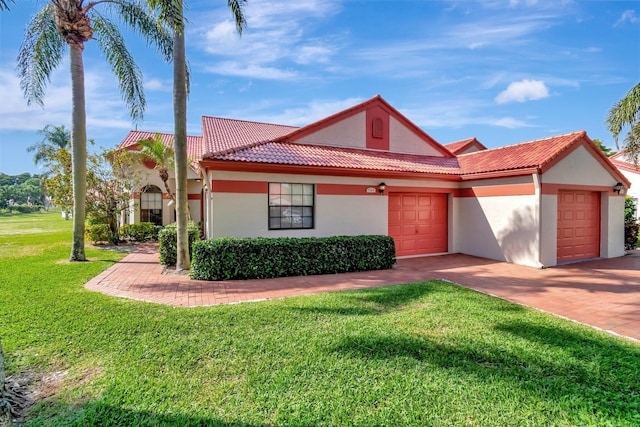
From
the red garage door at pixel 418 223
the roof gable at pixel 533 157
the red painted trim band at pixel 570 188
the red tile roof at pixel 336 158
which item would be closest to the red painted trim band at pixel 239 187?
the red tile roof at pixel 336 158

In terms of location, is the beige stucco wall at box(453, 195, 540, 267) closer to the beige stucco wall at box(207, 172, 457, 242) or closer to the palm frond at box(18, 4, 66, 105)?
the beige stucco wall at box(207, 172, 457, 242)

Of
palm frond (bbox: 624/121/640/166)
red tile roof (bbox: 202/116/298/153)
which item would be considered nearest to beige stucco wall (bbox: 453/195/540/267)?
palm frond (bbox: 624/121/640/166)

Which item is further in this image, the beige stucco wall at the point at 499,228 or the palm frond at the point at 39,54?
the palm frond at the point at 39,54

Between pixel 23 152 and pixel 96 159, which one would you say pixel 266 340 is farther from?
pixel 23 152

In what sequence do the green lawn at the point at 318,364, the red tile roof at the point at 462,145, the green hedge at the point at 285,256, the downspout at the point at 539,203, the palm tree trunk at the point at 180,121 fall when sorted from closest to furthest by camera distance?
the green lawn at the point at 318,364 < the green hedge at the point at 285,256 < the palm tree trunk at the point at 180,121 < the downspout at the point at 539,203 < the red tile roof at the point at 462,145

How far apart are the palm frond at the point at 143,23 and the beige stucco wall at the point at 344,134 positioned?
20.5 feet

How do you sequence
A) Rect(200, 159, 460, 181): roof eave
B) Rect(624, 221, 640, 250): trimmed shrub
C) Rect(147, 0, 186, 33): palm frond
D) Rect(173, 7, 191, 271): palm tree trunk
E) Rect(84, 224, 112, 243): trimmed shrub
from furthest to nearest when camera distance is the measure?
Rect(84, 224, 112, 243): trimmed shrub → Rect(624, 221, 640, 250): trimmed shrub → Rect(200, 159, 460, 181): roof eave → Rect(173, 7, 191, 271): palm tree trunk → Rect(147, 0, 186, 33): palm frond

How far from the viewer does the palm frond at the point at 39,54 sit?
12109 millimetres

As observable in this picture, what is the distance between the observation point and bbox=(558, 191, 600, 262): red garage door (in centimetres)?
1188

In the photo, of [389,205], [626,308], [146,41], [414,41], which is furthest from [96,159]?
[626,308]

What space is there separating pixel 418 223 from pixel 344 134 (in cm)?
496

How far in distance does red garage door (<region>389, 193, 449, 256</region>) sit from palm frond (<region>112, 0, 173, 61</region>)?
34.4ft

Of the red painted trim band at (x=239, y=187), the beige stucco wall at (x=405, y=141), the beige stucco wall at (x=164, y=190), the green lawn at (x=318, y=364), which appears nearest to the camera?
the green lawn at (x=318, y=364)

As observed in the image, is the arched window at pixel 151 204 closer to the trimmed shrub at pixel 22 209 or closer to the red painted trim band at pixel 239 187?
the red painted trim band at pixel 239 187
